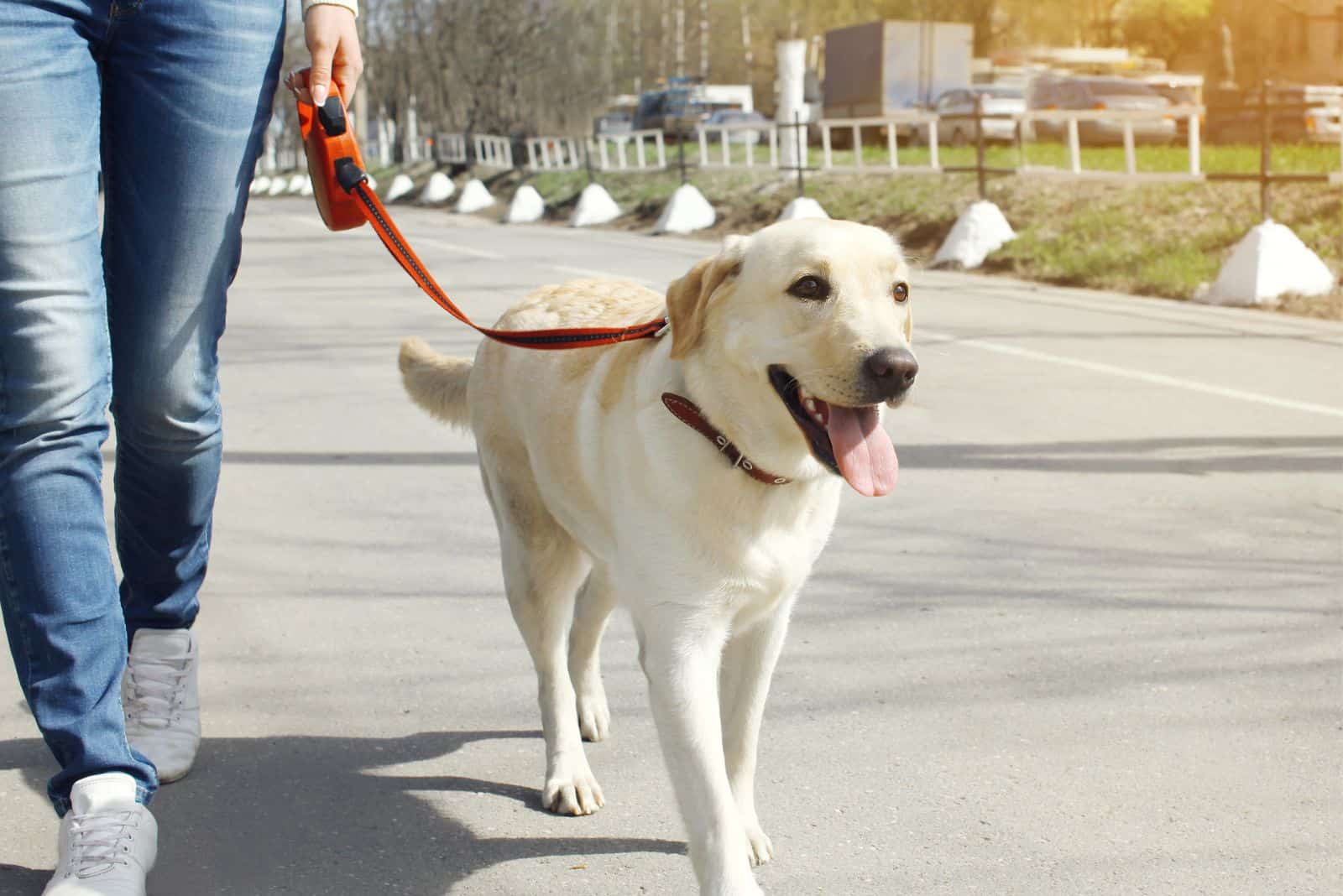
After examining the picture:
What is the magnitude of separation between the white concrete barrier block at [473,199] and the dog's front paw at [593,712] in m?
26.7

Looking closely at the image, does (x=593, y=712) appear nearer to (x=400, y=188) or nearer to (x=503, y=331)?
(x=503, y=331)

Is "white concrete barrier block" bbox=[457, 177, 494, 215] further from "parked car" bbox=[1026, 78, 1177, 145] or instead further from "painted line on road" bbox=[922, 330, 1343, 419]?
"painted line on road" bbox=[922, 330, 1343, 419]

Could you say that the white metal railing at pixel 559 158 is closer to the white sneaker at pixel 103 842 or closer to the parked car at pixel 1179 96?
the parked car at pixel 1179 96

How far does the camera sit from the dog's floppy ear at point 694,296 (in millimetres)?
2740

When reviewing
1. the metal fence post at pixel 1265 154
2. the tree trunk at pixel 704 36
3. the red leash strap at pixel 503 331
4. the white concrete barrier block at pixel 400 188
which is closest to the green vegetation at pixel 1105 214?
the metal fence post at pixel 1265 154

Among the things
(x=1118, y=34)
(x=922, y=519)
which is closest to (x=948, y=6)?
(x=1118, y=34)

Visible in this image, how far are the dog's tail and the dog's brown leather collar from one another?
1129 millimetres

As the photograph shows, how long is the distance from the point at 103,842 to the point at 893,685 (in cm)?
193

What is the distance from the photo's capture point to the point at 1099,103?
26688mm

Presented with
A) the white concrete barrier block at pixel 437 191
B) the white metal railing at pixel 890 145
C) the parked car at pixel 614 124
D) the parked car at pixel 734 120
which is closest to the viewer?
the white metal railing at pixel 890 145

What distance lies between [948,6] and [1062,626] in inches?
2216

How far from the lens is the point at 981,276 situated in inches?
543

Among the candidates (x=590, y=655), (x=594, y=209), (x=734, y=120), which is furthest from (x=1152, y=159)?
(x=734, y=120)

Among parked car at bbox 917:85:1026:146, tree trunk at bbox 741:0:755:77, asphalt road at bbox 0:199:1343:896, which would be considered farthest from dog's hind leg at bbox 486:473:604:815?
tree trunk at bbox 741:0:755:77
